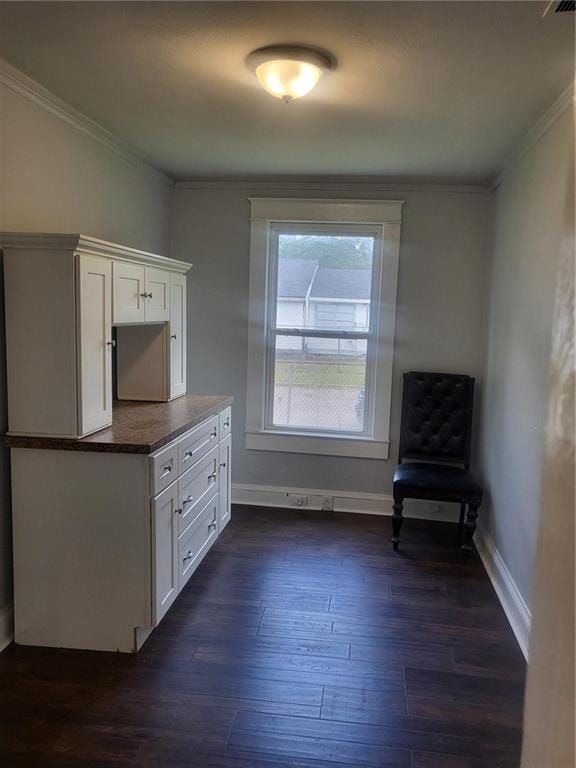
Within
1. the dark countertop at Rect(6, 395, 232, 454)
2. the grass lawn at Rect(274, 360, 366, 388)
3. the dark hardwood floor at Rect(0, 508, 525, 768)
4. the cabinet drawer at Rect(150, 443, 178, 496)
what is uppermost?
the grass lawn at Rect(274, 360, 366, 388)

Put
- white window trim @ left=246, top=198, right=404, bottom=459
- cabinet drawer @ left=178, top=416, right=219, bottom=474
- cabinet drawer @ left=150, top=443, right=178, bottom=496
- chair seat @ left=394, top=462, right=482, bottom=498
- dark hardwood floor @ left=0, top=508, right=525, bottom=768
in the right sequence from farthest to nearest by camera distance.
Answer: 1. white window trim @ left=246, top=198, right=404, bottom=459
2. chair seat @ left=394, top=462, right=482, bottom=498
3. cabinet drawer @ left=178, top=416, right=219, bottom=474
4. cabinet drawer @ left=150, top=443, right=178, bottom=496
5. dark hardwood floor @ left=0, top=508, right=525, bottom=768

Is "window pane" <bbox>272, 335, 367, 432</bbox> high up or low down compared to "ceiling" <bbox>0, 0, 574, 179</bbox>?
down

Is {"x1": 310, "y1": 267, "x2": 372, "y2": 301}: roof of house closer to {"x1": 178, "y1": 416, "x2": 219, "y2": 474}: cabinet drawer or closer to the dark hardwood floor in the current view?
{"x1": 178, "y1": 416, "x2": 219, "y2": 474}: cabinet drawer

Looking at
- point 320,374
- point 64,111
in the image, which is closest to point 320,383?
point 320,374

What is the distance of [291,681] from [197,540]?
97cm

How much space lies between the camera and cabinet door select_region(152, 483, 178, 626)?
2443 mm

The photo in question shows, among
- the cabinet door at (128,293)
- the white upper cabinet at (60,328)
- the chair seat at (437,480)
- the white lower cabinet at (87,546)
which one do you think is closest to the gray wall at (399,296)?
the chair seat at (437,480)

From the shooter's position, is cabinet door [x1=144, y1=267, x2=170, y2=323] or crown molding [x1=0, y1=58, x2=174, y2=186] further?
cabinet door [x1=144, y1=267, x2=170, y2=323]

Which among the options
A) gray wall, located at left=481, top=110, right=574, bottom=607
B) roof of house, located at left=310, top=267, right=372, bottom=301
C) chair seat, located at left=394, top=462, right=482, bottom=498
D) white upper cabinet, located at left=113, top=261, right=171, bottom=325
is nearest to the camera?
gray wall, located at left=481, top=110, right=574, bottom=607

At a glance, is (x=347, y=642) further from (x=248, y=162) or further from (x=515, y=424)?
(x=248, y=162)

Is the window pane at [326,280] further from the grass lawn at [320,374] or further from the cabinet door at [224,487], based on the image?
the cabinet door at [224,487]

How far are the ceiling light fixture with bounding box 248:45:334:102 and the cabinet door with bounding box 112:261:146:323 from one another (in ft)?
3.39

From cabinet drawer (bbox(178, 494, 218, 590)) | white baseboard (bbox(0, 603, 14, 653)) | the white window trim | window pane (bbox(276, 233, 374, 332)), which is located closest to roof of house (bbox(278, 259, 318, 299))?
window pane (bbox(276, 233, 374, 332))

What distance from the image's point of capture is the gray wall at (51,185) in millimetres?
2377
